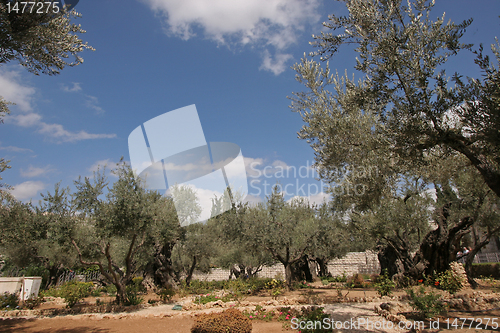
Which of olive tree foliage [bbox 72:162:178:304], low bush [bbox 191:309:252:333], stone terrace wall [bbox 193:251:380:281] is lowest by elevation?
stone terrace wall [bbox 193:251:380:281]

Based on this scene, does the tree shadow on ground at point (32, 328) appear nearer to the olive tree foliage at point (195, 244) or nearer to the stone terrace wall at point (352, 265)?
the olive tree foliage at point (195, 244)

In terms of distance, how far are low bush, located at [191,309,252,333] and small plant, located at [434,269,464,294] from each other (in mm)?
9136

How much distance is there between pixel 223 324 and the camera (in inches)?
241

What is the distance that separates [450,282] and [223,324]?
10.2 meters

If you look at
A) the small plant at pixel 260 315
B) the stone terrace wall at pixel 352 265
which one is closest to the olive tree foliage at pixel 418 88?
the small plant at pixel 260 315

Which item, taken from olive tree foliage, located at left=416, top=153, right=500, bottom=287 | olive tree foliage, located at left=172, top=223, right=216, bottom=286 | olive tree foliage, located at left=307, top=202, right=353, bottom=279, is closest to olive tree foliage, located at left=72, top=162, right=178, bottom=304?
olive tree foliage, located at left=172, top=223, right=216, bottom=286

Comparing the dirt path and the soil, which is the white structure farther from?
the dirt path

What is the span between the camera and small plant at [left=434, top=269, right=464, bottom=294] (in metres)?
10.8

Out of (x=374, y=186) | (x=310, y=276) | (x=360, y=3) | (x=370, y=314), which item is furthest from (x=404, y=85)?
(x=310, y=276)

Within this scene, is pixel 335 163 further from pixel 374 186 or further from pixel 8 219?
pixel 8 219

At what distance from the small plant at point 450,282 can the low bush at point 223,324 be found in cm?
914

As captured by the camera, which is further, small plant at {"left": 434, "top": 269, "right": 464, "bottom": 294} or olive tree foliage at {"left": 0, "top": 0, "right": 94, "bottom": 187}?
small plant at {"left": 434, "top": 269, "right": 464, "bottom": 294}

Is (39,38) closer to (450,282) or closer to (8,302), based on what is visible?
(8,302)

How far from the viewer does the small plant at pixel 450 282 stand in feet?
35.4
